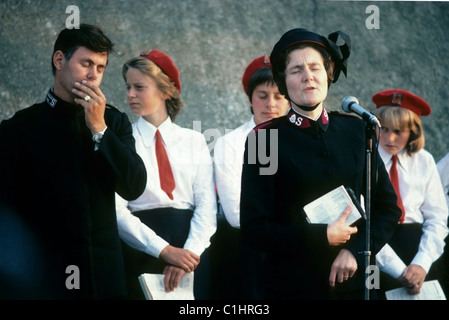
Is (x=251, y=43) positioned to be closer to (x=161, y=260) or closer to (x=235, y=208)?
(x=235, y=208)

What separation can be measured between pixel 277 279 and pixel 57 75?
54.1 inches

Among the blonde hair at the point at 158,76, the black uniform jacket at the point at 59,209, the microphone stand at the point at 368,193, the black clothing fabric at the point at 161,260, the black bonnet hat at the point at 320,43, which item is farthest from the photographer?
the blonde hair at the point at 158,76

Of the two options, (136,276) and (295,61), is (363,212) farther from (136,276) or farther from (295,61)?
(136,276)

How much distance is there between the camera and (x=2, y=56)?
414 cm

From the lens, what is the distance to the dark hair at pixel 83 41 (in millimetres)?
3000

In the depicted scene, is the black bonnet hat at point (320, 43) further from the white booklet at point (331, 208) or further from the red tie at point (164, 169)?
the red tie at point (164, 169)

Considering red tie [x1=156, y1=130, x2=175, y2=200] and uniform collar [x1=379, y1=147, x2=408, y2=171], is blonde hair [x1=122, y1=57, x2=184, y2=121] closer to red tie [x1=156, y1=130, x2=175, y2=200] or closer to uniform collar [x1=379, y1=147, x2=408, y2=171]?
red tie [x1=156, y1=130, x2=175, y2=200]

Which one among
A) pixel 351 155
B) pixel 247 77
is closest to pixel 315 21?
pixel 247 77

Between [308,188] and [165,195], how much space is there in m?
1.16

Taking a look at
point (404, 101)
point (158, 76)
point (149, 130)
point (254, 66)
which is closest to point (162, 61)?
point (158, 76)

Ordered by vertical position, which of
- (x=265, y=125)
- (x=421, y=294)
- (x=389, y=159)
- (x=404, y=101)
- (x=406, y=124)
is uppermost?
(x=404, y=101)

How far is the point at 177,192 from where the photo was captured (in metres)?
3.65

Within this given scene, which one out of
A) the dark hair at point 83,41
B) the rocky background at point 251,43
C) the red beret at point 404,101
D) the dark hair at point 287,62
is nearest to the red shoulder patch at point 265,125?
the dark hair at point 287,62

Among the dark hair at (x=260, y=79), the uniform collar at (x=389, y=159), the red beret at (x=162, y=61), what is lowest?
the uniform collar at (x=389, y=159)
